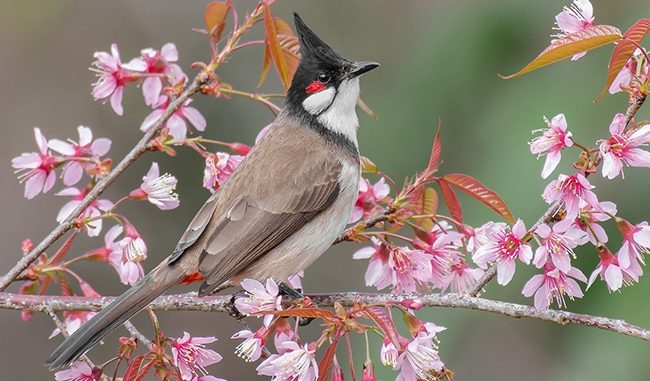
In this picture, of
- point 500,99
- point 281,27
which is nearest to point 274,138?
point 281,27

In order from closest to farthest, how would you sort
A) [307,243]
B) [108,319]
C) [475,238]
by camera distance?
[108,319], [475,238], [307,243]

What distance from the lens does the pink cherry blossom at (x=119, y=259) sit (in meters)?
2.85

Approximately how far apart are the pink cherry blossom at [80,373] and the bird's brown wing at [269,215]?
19.4 inches

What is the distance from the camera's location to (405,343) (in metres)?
2.34

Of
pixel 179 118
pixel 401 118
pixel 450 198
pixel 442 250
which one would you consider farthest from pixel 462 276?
pixel 401 118

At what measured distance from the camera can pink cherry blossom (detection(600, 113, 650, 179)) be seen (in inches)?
93.4

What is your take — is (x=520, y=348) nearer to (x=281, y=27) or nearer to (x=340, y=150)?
(x=340, y=150)

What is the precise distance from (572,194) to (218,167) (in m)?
1.03

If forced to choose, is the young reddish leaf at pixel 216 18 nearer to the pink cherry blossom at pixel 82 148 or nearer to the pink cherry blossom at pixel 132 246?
the pink cherry blossom at pixel 82 148

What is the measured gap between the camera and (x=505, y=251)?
8.22 feet

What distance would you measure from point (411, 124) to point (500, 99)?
55cm

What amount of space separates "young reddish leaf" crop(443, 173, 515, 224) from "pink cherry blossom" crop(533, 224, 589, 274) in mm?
128

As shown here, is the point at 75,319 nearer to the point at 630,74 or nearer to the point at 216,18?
the point at 216,18

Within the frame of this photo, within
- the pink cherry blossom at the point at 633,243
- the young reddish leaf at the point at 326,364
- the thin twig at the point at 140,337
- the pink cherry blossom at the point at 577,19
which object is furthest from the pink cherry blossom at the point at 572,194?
the thin twig at the point at 140,337
